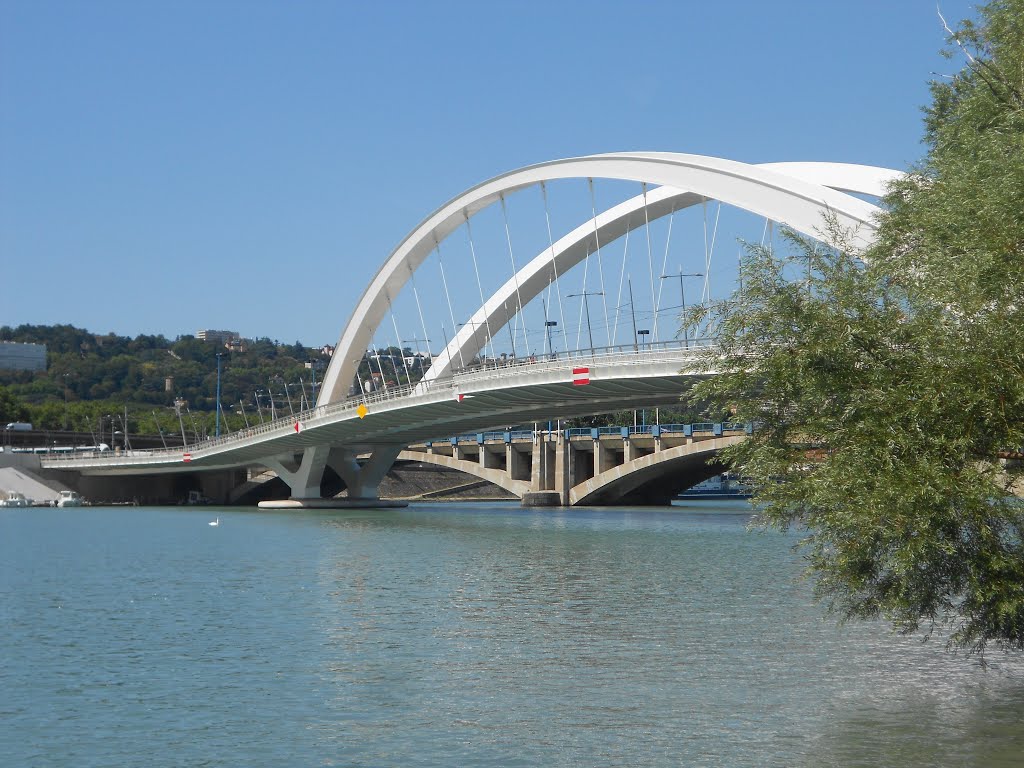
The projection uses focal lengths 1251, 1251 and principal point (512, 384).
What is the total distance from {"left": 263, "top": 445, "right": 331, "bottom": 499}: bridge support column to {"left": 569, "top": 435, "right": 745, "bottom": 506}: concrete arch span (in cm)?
1754

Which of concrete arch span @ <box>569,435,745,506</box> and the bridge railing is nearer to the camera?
the bridge railing

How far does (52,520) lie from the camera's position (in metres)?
66.6

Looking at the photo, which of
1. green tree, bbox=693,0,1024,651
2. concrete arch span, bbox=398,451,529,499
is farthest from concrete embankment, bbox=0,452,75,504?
green tree, bbox=693,0,1024,651

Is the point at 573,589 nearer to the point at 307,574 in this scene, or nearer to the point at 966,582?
the point at 307,574


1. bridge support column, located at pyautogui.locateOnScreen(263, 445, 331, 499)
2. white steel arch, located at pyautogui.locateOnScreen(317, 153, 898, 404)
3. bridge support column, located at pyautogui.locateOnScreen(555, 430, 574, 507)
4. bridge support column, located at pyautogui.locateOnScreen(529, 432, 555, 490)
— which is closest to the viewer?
white steel arch, located at pyautogui.locateOnScreen(317, 153, 898, 404)

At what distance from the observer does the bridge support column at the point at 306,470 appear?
79375mm

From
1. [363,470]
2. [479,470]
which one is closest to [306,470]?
[363,470]

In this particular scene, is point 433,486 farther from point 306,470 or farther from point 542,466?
point 306,470

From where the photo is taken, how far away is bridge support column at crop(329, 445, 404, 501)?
81.4 metres

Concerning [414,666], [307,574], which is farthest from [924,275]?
[307,574]

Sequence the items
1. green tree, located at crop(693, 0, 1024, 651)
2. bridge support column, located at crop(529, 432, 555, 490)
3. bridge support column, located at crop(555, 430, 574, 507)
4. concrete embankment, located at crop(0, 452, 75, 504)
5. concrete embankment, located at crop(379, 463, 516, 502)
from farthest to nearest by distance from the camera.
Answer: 1. concrete embankment, located at crop(379, 463, 516, 502)
2. concrete embankment, located at crop(0, 452, 75, 504)
3. bridge support column, located at crop(529, 432, 555, 490)
4. bridge support column, located at crop(555, 430, 574, 507)
5. green tree, located at crop(693, 0, 1024, 651)

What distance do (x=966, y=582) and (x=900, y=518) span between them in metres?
1.50

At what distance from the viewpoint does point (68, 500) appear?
9312 centimetres

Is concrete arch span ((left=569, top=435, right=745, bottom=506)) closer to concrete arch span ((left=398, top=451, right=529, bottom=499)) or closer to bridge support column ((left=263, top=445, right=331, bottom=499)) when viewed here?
concrete arch span ((left=398, top=451, right=529, bottom=499))
